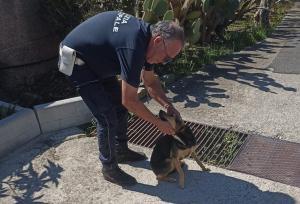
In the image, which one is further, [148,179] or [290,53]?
[290,53]

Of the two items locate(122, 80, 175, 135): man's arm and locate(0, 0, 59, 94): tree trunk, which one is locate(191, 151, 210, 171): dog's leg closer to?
locate(122, 80, 175, 135): man's arm

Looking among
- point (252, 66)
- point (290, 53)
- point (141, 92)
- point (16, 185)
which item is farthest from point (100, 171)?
point (290, 53)

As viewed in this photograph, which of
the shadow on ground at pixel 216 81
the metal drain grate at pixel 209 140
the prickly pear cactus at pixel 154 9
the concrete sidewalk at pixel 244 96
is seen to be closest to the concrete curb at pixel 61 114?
the metal drain grate at pixel 209 140

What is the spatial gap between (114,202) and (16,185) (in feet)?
2.99

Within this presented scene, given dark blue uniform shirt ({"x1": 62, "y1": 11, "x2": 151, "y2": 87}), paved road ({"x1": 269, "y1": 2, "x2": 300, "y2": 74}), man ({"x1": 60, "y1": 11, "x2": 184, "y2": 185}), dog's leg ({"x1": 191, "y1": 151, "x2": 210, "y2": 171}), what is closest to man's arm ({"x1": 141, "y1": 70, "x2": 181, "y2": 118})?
man ({"x1": 60, "y1": 11, "x2": 184, "y2": 185})

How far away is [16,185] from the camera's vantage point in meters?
3.71

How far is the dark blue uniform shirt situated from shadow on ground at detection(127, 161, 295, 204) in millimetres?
993

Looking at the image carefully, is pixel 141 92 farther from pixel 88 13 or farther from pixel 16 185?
pixel 16 185

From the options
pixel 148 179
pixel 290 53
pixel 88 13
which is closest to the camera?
pixel 148 179

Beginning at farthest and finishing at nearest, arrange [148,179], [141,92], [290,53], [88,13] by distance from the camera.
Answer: [290,53] → [88,13] → [141,92] → [148,179]

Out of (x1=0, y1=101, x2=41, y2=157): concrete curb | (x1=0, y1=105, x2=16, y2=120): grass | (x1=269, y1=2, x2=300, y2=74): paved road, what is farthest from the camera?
(x1=269, y1=2, x2=300, y2=74): paved road

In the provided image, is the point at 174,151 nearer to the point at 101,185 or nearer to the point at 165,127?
the point at 165,127

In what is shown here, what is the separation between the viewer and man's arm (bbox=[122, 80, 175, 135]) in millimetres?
3021

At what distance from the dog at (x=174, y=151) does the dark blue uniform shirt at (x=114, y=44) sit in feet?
1.75
